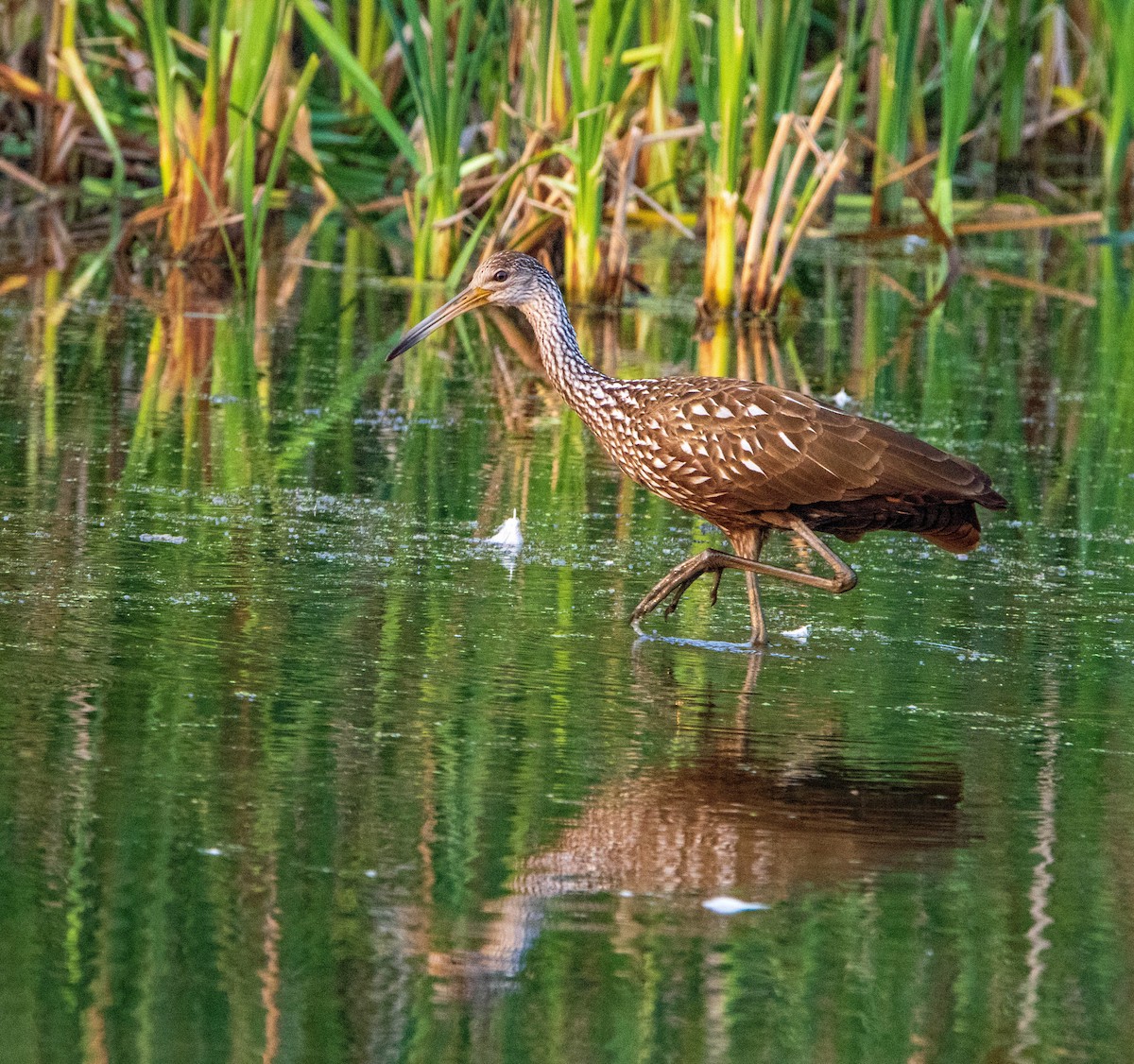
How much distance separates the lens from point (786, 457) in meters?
6.60

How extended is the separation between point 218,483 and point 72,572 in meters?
1.57

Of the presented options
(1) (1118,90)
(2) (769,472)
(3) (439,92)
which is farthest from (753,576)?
(1) (1118,90)

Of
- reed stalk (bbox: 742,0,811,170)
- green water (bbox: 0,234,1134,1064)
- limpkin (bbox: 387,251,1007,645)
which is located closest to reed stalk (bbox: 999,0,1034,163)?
reed stalk (bbox: 742,0,811,170)

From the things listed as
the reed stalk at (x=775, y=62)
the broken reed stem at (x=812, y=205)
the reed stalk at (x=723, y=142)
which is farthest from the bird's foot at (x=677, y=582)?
the reed stalk at (x=775, y=62)

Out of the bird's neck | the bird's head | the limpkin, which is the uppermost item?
the bird's head

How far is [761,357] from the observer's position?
11672mm

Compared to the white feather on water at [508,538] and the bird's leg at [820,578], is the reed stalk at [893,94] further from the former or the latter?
the bird's leg at [820,578]

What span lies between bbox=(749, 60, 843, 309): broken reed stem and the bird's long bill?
4.48 m

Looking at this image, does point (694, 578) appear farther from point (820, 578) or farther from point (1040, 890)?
point (1040, 890)

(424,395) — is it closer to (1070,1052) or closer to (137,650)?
(137,650)

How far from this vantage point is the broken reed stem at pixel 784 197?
40.2 ft

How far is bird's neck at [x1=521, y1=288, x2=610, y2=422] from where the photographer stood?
7168 millimetres

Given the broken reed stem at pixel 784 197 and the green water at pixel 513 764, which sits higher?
the broken reed stem at pixel 784 197

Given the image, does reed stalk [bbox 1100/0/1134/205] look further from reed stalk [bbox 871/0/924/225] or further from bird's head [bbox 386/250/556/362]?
bird's head [bbox 386/250/556/362]
